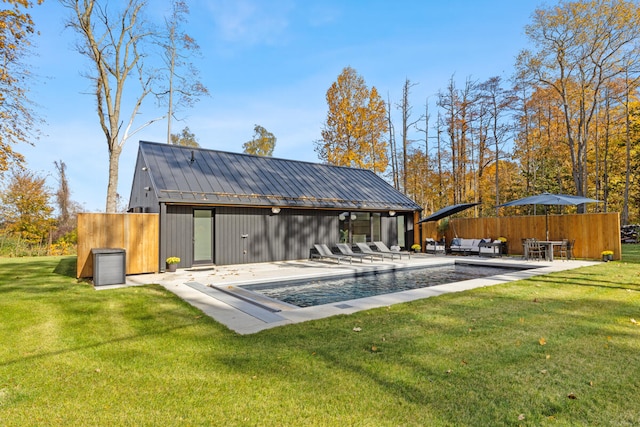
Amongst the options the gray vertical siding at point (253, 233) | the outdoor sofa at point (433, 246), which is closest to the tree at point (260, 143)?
the gray vertical siding at point (253, 233)

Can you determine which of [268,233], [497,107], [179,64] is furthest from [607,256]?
[179,64]

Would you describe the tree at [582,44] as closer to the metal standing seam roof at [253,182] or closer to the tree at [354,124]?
the tree at [354,124]

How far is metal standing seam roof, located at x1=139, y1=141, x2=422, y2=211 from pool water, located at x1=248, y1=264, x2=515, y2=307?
4.23 m

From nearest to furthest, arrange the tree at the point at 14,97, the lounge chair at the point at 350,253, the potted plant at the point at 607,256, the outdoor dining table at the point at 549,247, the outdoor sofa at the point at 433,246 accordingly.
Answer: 1. the tree at the point at 14,97
2. the potted plant at the point at 607,256
3. the outdoor dining table at the point at 549,247
4. the lounge chair at the point at 350,253
5. the outdoor sofa at the point at 433,246

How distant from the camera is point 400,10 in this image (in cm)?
1332

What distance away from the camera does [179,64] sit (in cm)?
1770

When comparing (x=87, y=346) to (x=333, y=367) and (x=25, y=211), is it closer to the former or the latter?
(x=333, y=367)

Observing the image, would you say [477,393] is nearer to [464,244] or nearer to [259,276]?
[259,276]

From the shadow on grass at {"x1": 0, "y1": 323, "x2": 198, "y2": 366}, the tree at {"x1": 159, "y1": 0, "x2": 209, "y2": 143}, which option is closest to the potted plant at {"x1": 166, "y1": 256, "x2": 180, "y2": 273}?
the shadow on grass at {"x1": 0, "y1": 323, "x2": 198, "y2": 366}

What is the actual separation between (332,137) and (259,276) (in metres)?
15.9

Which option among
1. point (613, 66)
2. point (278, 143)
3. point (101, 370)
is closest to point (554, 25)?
point (613, 66)

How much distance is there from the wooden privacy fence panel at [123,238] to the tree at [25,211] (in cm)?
1131

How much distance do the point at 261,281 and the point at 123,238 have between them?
4.24 m

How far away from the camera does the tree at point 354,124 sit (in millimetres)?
22516
